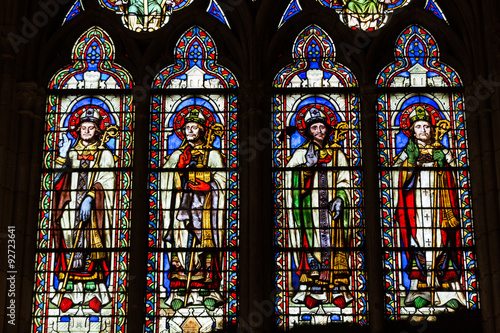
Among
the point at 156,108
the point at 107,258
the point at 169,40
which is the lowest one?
the point at 107,258

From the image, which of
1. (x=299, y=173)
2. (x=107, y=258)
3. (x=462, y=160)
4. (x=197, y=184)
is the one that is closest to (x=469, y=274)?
(x=462, y=160)

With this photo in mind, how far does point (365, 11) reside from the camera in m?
14.1

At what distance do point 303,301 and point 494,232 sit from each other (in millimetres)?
2413

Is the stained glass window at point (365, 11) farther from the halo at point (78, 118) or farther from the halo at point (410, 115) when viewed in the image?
the halo at point (78, 118)

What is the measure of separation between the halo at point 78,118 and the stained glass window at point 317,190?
7.19 feet

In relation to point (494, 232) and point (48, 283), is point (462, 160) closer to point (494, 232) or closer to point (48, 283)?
point (494, 232)

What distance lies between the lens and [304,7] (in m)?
14.1

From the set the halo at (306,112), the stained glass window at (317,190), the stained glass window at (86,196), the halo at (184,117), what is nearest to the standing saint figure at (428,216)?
the stained glass window at (317,190)

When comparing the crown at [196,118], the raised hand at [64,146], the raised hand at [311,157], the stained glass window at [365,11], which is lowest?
the raised hand at [311,157]

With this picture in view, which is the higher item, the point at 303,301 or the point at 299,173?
the point at 299,173

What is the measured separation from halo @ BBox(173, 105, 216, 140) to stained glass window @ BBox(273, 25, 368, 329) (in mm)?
862

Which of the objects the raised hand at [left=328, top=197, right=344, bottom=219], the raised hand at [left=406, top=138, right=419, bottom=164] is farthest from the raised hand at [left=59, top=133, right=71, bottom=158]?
the raised hand at [left=406, top=138, right=419, bottom=164]

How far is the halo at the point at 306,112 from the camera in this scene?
13578 millimetres

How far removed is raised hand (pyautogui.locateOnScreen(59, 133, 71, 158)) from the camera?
13484mm
